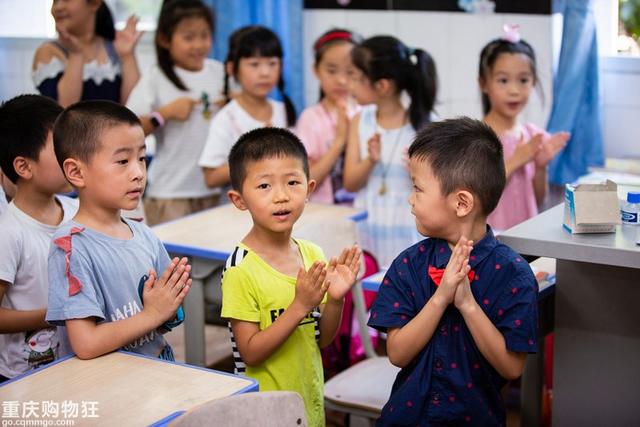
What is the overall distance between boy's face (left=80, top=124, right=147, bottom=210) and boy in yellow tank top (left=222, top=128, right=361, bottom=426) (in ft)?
0.79

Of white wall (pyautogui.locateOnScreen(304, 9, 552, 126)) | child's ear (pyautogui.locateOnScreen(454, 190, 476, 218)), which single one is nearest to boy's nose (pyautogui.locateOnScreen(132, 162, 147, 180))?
child's ear (pyautogui.locateOnScreen(454, 190, 476, 218))

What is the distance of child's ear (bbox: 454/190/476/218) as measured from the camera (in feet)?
6.22

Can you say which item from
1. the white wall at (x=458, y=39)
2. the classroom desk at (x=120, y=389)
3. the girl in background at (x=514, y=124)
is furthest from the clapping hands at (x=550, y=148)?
the classroom desk at (x=120, y=389)

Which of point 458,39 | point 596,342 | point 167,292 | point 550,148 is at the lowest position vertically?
point 596,342

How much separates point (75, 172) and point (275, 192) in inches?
17.9

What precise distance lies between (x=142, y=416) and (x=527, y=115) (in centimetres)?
294

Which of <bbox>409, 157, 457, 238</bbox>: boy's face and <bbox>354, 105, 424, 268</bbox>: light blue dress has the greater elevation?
<bbox>409, 157, 457, 238</bbox>: boy's face

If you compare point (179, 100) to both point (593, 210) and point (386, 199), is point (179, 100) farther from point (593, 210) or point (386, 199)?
point (593, 210)

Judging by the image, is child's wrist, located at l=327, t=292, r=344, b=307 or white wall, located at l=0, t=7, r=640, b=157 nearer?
child's wrist, located at l=327, t=292, r=344, b=307

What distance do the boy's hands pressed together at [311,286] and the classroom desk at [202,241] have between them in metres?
0.98

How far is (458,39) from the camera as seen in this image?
14.5 feet

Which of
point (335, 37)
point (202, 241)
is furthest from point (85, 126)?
point (335, 37)

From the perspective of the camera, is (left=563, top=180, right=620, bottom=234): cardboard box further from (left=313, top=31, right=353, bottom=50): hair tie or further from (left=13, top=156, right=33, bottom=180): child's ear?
(left=313, top=31, right=353, bottom=50): hair tie

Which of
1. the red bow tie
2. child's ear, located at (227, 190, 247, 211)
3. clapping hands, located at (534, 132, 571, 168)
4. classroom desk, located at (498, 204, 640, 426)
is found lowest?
classroom desk, located at (498, 204, 640, 426)
